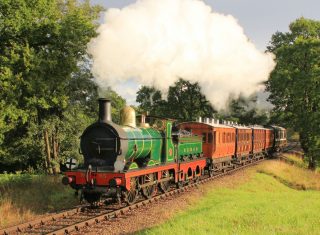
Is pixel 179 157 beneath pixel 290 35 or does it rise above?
beneath

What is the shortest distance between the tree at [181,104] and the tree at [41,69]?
2500 centimetres

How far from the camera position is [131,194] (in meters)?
12.8

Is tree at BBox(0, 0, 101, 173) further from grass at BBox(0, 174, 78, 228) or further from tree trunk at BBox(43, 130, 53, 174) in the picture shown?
grass at BBox(0, 174, 78, 228)

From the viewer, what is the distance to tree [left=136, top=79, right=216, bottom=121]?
164 feet

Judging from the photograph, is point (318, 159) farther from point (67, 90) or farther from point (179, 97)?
point (179, 97)

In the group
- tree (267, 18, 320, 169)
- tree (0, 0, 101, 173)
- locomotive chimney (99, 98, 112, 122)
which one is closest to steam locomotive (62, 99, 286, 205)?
locomotive chimney (99, 98, 112, 122)

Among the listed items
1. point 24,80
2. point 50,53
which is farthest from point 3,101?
point 50,53

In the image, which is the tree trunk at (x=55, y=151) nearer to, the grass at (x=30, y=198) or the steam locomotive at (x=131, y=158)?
the grass at (x=30, y=198)

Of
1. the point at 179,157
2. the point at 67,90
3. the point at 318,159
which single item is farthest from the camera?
the point at 318,159

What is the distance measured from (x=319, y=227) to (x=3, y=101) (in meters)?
14.7

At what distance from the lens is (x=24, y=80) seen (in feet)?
63.7

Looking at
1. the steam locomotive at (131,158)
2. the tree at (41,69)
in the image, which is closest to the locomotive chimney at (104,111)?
the steam locomotive at (131,158)

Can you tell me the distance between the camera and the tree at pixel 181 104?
164 feet

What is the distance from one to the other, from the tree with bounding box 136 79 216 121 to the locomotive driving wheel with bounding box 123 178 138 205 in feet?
120
